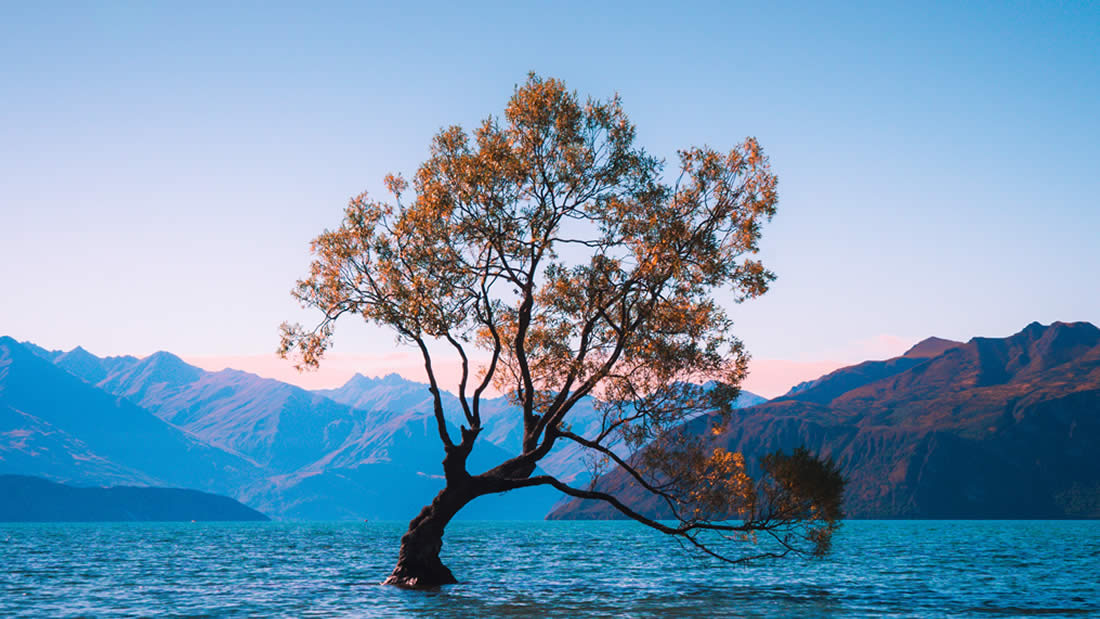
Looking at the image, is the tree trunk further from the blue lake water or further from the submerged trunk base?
the blue lake water

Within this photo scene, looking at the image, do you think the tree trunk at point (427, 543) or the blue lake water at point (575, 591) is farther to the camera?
the tree trunk at point (427, 543)

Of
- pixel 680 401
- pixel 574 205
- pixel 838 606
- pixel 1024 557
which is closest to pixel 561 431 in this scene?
pixel 680 401

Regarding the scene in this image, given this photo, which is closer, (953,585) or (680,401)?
(680,401)

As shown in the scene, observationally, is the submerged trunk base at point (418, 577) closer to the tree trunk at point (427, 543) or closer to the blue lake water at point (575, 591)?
the tree trunk at point (427, 543)

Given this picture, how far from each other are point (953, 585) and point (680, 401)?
77.5ft

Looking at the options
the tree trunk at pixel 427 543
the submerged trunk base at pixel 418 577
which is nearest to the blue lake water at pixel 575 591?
the submerged trunk base at pixel 418 577

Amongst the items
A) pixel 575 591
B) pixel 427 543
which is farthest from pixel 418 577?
pixel 575 591

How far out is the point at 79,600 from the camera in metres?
41.3

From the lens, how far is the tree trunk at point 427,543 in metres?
42.2

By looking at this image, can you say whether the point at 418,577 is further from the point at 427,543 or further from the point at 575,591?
the point at 575,591

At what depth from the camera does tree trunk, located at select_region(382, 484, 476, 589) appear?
42.2 meters

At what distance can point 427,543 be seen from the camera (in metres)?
42.9

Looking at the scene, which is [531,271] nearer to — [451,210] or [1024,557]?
[451,210]

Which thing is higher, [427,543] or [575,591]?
[427,543]
